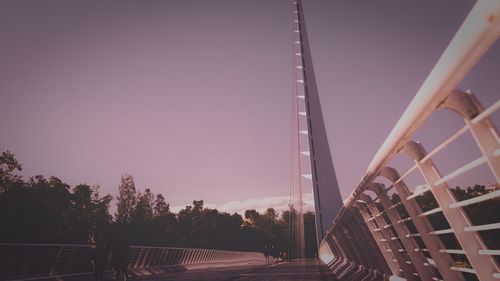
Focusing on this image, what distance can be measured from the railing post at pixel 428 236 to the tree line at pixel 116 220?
8428 millimetres

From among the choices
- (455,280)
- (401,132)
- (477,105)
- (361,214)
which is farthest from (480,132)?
(361,214)


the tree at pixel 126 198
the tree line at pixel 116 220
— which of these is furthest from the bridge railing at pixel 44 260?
the tree at pixel 126 198

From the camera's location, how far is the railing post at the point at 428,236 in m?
2.67

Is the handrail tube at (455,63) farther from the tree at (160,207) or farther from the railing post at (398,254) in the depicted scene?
the tree at (160,207)

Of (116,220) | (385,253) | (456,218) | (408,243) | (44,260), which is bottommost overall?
(456,218)

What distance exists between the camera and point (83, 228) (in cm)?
5484

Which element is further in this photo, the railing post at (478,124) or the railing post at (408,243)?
the railing post at (408,243)

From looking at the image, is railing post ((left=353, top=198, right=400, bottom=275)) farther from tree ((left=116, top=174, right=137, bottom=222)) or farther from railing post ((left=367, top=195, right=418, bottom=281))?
tree ((left=116, top=174, right=137, bottom=222))

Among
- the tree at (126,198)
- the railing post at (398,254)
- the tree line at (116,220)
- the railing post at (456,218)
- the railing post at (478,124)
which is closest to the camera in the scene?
the railing post at (478,124)

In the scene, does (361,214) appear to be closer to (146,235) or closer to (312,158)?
(312,158)

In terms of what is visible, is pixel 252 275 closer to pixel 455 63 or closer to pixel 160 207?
pixel 455 63

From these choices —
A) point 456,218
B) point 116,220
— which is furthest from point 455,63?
point 116,220

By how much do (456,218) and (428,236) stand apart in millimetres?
632

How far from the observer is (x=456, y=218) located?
7.27 feet
